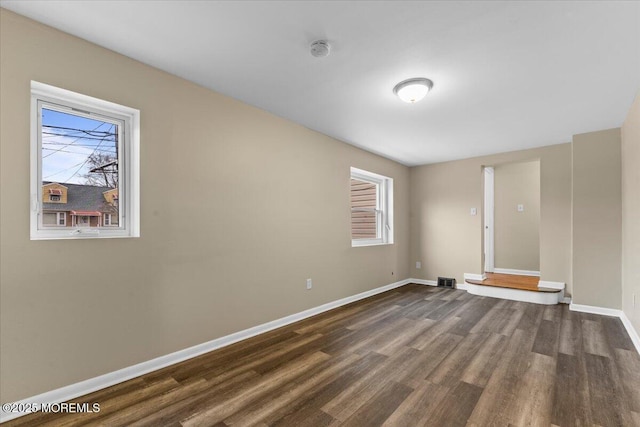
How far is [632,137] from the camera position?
3.10 metres

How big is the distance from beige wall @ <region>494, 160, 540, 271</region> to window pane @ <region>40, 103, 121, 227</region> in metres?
6.46

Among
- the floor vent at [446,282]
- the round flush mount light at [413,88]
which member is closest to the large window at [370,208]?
the floor vent at [446,282]

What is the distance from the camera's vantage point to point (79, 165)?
2119 millimetres

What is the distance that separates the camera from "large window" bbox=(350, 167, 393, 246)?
488 cm

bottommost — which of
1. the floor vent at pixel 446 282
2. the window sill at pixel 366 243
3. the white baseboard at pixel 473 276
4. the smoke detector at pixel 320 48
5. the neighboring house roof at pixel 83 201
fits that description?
the floor vent at pixel 446 282

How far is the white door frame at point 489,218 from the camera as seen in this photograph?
6250 mm

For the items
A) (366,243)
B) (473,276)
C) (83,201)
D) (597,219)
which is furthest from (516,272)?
(83,201)

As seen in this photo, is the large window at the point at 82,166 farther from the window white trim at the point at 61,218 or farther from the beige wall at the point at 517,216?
the beige wall at the point at 517,216

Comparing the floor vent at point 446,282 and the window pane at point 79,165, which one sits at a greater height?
the window pane at point 79,165

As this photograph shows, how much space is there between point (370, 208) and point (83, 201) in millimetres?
4062

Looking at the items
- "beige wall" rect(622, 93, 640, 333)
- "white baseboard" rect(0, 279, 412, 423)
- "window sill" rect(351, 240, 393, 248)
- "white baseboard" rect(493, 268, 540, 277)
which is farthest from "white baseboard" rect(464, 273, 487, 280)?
"white baseboard" rect(0, 279, 412, 423)

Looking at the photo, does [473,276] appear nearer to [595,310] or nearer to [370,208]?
[595,310]

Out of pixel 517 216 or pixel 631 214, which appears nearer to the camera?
pixel 631 214

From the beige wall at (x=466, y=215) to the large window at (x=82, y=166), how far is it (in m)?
5.07
